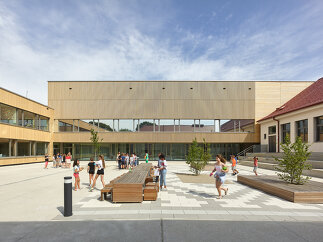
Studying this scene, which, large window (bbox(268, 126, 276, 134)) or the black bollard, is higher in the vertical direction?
large window (bbox(268, 126, 276, 134))

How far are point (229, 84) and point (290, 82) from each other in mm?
8972

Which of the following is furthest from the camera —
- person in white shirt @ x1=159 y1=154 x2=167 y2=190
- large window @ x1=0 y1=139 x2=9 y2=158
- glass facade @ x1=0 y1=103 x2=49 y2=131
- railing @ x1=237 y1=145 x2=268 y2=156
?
railing @ x1=237 y1=145 x2=268 y2=156

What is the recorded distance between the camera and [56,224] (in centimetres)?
523

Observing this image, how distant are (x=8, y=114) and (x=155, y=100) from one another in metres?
18.0

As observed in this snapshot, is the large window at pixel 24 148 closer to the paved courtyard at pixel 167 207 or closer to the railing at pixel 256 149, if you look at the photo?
the paved courtyard at pixel 167 207

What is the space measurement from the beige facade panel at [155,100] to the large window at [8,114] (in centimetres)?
661

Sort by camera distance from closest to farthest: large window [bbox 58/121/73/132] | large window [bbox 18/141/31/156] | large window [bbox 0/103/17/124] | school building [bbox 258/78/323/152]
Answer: school building [bbox 258/78/323/152]
large window [bbox 0/103/17/124]
large window [bbox 18/141/31/156]
large window [bbox 58/121/73/132]

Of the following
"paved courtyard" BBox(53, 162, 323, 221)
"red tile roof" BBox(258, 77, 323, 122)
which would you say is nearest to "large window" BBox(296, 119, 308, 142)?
"red tile roof" BBox(258, 77, 323, 122)

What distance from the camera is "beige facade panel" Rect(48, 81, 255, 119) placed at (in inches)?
1118

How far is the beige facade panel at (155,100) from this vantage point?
93.2 feet

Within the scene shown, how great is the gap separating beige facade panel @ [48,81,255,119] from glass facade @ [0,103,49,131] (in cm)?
221

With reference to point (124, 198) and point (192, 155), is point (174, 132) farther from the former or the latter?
point (124, 198)

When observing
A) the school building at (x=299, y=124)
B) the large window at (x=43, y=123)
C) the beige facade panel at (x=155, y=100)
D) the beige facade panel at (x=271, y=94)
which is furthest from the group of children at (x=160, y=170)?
the beige facade panel at (x=271, y=94)

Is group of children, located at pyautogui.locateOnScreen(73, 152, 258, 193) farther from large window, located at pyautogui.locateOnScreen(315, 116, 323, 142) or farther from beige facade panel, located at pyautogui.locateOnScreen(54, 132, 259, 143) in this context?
beige facade panel, located at pyautogui.locateOnScreen(54, 132, 259, 143)
